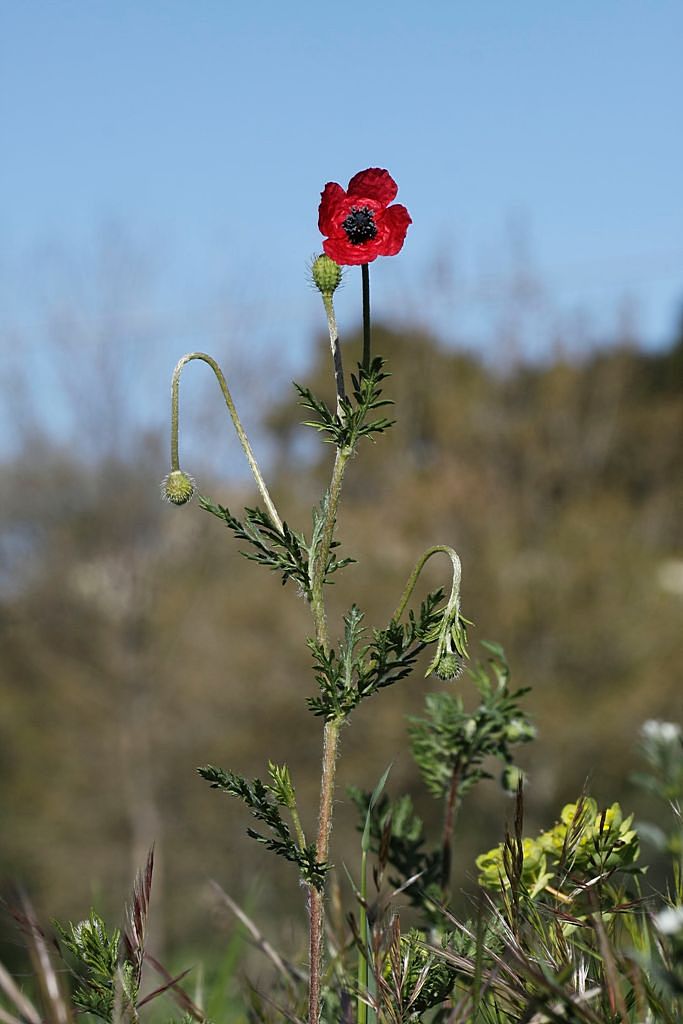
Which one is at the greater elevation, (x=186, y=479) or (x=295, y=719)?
(x=186, y=479)

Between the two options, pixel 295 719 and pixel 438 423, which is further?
pixel 438 423

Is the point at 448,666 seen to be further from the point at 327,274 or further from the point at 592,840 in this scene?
the point at 327,274

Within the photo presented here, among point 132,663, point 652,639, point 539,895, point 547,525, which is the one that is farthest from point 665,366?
point 539,895

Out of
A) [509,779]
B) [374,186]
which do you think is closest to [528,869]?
[509,779]

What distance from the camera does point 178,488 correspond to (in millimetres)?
1598

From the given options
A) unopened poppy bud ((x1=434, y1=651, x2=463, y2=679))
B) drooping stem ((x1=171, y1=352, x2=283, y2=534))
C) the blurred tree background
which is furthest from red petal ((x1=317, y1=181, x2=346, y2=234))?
the blurred tree background

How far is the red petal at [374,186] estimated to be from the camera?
63.6 inches

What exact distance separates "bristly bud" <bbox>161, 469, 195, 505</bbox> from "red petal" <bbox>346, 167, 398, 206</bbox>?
0.48 m

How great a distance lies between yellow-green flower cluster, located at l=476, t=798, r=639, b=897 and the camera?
5.51 ft

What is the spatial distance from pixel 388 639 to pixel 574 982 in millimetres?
516

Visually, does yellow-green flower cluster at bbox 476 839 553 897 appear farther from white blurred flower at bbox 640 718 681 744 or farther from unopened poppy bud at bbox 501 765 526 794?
white blurred flower at bbox 640 718 681 744

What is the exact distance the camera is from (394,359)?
2191 cm

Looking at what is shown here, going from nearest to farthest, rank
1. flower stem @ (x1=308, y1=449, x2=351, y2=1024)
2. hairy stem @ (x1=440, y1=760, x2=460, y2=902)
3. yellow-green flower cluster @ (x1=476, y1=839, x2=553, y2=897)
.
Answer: flower stem @ (x1=308, y1=449, x2=351, y2=1024) < yellow-green flower cluster @ (x1=476, y1=839, x2=553, y2=897) < hairy stem @ (x1=440, y1=760, x2=460, y2=902)

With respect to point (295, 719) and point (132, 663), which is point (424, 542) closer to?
point (295, 719)
